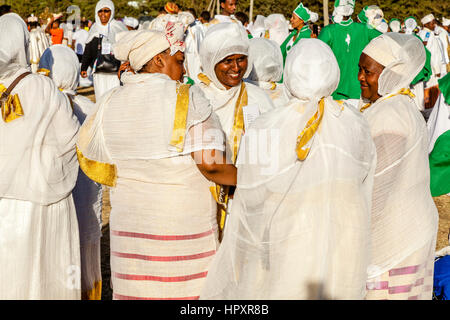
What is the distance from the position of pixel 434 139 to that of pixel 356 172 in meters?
2.05

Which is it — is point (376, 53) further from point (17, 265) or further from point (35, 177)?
point (17, 265)

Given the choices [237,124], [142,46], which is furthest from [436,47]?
[142,46]

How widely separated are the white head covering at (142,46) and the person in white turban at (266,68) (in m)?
1.61

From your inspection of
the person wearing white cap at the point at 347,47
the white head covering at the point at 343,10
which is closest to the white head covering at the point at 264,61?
the person wearing white cap at the point at 347,47

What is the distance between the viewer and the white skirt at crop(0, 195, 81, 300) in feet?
11.7

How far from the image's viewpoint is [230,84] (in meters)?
3.96

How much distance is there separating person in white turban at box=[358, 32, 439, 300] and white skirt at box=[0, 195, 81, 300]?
1816 millimetres

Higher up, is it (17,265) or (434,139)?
(434,139)

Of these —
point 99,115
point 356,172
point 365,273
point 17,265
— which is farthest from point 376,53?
point 17,265

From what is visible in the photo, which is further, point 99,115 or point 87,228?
point 87,228

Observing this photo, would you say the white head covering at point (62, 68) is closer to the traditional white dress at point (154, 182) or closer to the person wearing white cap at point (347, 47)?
the traditional white dress at point (154, 182)

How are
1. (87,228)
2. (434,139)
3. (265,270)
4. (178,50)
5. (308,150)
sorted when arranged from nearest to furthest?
(308,150), (265,270), (178,50), (87,228), (434,139)

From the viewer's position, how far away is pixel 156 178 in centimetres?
304
